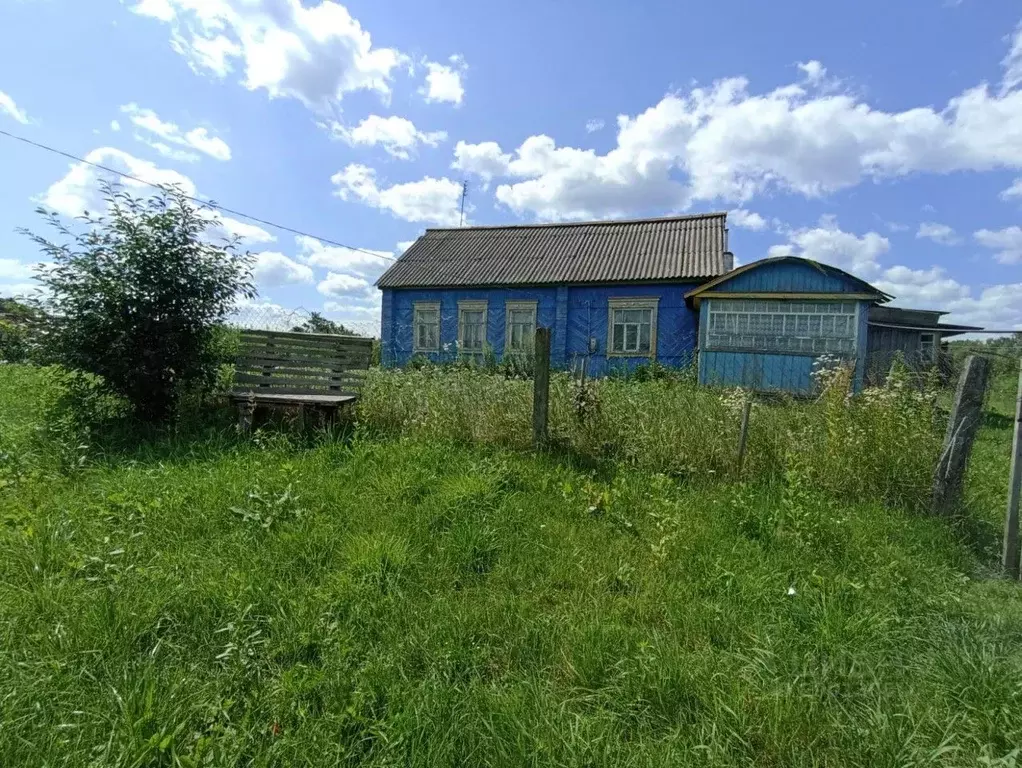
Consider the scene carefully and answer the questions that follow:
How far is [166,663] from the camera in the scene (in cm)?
215

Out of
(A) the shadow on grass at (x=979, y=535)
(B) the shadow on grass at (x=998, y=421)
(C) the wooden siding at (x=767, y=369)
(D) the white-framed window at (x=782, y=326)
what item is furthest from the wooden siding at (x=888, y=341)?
(A) the shadow on grass at (x=979, y=535)

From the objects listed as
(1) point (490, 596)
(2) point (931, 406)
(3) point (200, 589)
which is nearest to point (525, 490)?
(1) point (490, 596)

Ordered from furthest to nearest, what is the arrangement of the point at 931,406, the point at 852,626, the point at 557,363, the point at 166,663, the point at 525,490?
the point at 557,363 → the point at 931,406 → the point at 525,490 → the point at 852,626 → the point at 166,663

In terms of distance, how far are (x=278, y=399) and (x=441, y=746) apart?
4630mm

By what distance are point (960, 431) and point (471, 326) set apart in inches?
534

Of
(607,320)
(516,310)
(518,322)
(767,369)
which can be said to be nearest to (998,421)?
(767,369)

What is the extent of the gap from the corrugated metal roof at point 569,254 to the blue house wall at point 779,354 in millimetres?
1855

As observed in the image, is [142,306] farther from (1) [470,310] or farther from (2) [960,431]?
(1) [470,310]

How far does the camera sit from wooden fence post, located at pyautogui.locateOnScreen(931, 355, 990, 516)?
3.91 meters

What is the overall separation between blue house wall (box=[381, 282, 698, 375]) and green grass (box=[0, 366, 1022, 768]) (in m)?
9.36

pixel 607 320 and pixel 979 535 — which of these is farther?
pixel 607 320

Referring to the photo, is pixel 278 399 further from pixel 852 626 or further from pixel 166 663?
pixel 852 626

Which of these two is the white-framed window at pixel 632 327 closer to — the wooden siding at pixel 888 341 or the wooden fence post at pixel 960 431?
the wooden siding at pixel 888 341

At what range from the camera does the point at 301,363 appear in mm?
6434
